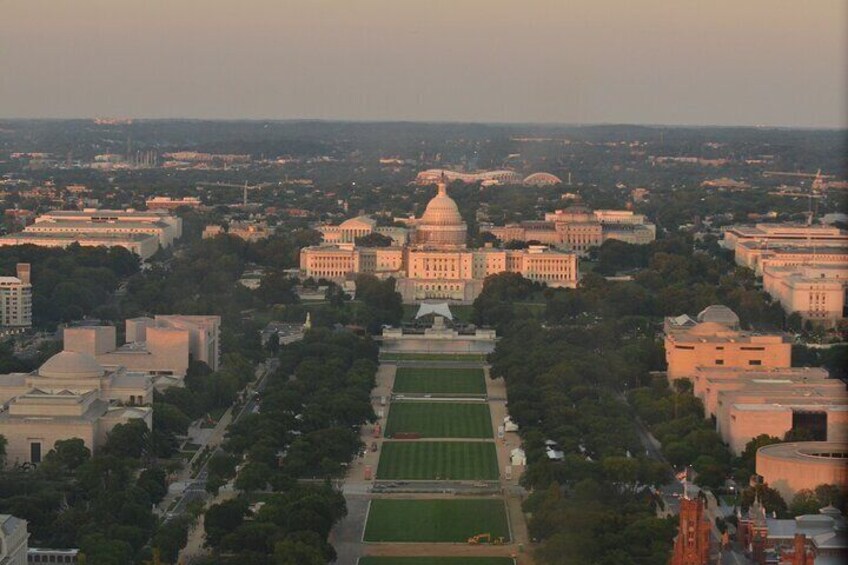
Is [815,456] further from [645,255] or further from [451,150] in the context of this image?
[451,150]

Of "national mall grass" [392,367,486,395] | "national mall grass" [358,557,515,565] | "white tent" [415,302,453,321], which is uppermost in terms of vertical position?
"national mall grass" [358,557,515,565]

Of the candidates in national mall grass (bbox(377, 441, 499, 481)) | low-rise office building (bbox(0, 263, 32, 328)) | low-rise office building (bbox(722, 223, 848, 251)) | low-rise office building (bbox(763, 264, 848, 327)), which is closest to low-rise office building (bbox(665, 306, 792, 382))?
national mall grass (bbox(377, 441, 499, 481))

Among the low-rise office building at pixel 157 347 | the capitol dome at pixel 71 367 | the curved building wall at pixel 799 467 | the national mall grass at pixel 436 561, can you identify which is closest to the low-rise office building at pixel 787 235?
the low-rise office building at pixel 157 347

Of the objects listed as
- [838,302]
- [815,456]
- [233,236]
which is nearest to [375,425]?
[815,456]

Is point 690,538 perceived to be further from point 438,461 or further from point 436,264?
point 436,264

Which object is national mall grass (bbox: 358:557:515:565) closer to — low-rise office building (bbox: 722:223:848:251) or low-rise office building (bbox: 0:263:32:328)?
low-rise office building (bbox: 0:263:32:328)

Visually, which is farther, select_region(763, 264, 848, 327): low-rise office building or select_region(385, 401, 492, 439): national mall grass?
select_region(763, 264, 848, 327): low-rise office building
